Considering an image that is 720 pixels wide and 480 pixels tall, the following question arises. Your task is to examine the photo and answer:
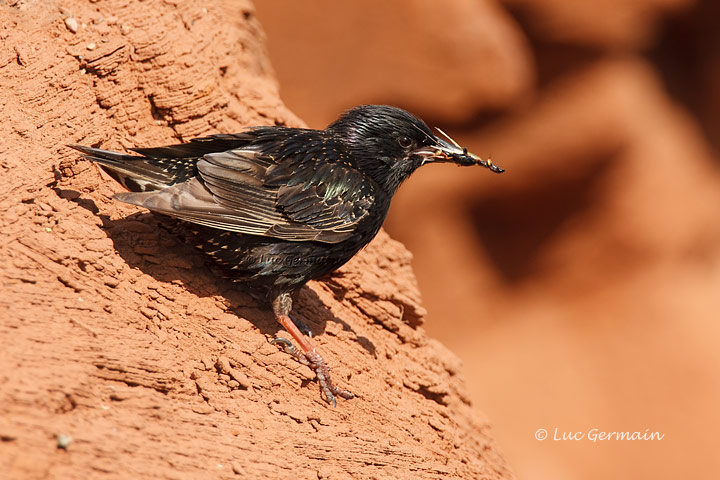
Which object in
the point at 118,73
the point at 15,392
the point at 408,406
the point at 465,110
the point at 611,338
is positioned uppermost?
the point at 465,110

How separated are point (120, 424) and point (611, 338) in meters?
10.3

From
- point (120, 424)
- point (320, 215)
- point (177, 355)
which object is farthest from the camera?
point (320, 215)

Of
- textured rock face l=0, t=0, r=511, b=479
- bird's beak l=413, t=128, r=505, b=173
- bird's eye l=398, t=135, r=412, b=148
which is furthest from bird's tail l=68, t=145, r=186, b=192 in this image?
bird's beak l=413, t=128, r=505, b=173

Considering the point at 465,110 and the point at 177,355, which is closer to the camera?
the point at 177,355

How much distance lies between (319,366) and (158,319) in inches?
36.2

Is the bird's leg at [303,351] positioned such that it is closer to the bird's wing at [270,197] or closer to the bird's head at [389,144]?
the bird's wing at [270,197]

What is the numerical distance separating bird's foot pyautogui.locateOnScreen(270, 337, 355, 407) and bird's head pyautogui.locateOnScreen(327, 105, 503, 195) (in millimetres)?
1224

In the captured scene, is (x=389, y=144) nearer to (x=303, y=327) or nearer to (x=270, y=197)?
(x=270, y=197)

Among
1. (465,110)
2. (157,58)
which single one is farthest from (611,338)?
(157,58)

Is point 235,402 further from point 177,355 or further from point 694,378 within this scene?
point 694,378

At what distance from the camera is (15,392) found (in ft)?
10.6

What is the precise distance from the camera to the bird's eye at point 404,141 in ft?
17.6

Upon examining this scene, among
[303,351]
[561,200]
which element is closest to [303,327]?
[303,351]

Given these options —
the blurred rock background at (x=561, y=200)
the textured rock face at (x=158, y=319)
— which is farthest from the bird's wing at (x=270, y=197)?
the blurred rock background at (x=561, y=200)
